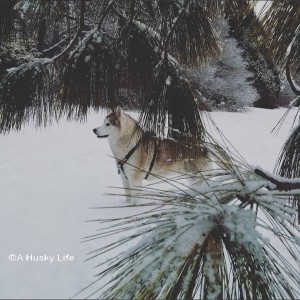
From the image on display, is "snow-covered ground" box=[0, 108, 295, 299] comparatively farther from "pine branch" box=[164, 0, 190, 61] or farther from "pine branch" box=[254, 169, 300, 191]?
"pine branch" box=[164, 0, 190, 61]

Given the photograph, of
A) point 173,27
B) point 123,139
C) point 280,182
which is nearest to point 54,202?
point 123,139

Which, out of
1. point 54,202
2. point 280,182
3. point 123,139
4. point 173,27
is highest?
point 173,27

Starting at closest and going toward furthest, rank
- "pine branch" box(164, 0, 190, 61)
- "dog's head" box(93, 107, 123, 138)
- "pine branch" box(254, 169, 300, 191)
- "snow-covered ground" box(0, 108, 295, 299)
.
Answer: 1. "pine branch" box(254, 169, 300, 191)
2. "pine branch" box(164, 0, 190, 61)
3. "snow-covered ground" box(0, 108, 295, 299)
4. "dog's head" box(93, 107, 123, 138)

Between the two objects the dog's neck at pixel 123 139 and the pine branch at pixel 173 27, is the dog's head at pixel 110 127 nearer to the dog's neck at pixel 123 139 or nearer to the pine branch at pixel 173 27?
the dog's neck at pixel 123 139

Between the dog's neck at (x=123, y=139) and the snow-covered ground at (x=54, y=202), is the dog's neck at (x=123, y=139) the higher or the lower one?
the higher one

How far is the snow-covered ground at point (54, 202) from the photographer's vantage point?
1.90m

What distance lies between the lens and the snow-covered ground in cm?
190

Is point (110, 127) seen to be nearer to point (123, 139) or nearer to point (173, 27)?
point (123, 139)

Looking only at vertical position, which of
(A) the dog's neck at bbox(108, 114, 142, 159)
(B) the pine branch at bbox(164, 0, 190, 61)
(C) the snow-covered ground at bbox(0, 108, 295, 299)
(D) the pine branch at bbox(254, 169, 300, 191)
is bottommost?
(C) the snow-covered ground at bbox(0, 108, 295, 299)

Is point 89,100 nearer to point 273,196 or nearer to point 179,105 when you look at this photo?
point 179,105

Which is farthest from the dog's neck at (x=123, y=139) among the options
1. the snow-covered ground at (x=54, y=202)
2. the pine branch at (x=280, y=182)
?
the pine branch at (x=280, y=182)

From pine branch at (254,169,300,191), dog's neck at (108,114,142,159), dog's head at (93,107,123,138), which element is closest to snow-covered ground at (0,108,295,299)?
pine branch at (254,169,300,191)

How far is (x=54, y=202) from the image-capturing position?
3.03m

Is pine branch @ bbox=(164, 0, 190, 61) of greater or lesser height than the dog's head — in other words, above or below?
above
